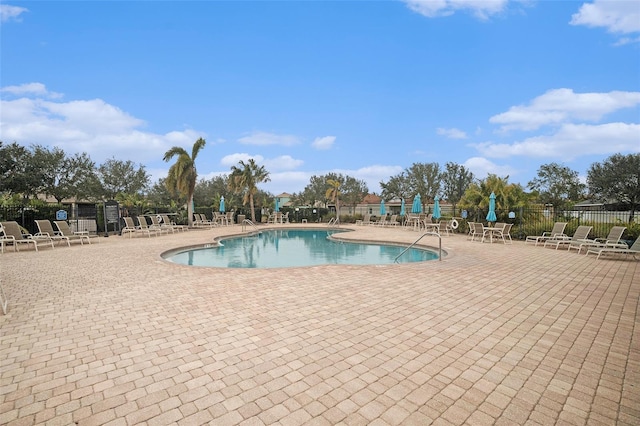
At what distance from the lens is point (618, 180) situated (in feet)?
93.6

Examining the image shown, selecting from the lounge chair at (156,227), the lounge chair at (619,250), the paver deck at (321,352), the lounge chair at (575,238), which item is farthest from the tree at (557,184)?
the paver deck at (321,352)

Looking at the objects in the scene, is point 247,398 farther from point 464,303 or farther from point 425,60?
point 425,60

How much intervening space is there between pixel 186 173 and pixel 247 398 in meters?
21.0

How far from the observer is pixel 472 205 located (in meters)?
17.9

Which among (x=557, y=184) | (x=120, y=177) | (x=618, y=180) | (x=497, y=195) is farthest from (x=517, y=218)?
(x=120, y=177)

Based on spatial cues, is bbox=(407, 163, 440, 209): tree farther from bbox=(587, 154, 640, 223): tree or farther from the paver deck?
the paver deck

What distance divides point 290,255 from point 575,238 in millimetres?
9565

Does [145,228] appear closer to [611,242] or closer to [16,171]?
[16,171]

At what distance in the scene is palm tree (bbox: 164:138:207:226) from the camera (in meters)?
20.9

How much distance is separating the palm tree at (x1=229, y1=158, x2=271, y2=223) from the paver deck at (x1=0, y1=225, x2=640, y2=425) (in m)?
21.6

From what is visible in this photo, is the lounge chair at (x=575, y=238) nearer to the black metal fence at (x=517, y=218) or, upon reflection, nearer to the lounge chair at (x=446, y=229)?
the black metal fence at (x=517, y=218)

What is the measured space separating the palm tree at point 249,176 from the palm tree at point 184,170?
5.89m

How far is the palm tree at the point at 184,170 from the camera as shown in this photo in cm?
2091

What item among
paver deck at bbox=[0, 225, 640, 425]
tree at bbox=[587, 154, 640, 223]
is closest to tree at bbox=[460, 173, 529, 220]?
paver deck at bbox=[0, 225, 640, 425]
